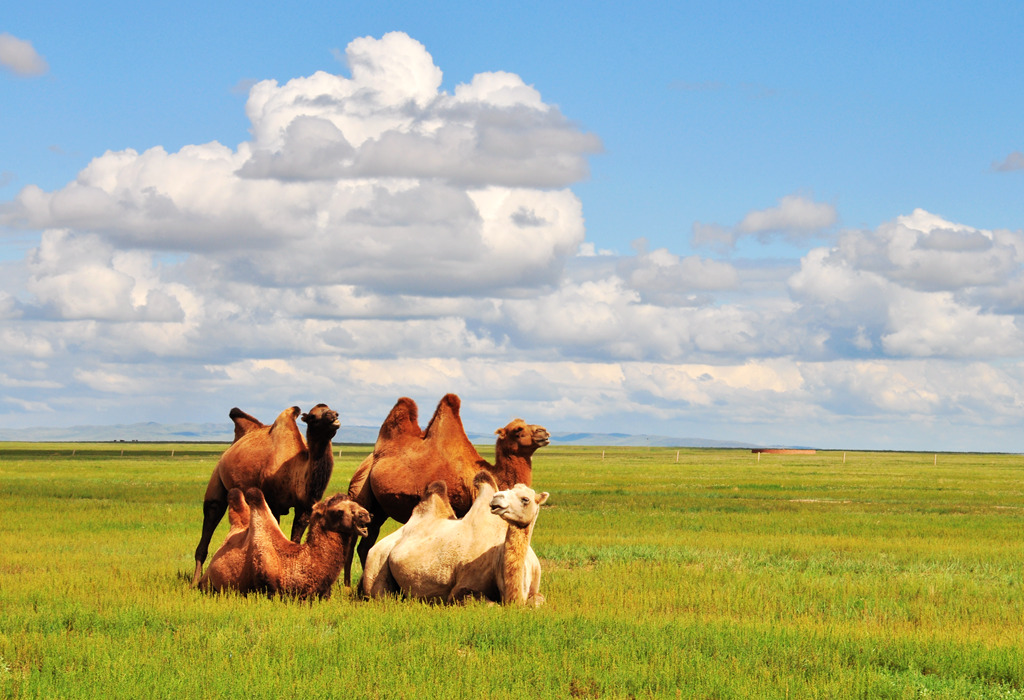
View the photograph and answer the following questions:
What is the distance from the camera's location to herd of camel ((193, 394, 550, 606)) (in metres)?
11.5

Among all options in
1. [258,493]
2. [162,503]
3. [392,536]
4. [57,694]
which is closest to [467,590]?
[392,536]

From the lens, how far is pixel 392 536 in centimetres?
1261

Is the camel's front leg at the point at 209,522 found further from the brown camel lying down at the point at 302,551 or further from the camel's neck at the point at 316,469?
the brown camel lying down at the point at 302,551

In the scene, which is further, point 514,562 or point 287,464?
point 287,464

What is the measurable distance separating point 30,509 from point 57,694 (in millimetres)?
25942

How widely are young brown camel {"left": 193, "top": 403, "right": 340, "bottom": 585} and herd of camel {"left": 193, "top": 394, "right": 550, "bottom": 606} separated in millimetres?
18

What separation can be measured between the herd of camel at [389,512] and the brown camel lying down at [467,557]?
13 mm

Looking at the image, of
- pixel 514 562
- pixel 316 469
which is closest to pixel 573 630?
pixel 514 562

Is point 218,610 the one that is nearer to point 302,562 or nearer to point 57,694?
point 302,562

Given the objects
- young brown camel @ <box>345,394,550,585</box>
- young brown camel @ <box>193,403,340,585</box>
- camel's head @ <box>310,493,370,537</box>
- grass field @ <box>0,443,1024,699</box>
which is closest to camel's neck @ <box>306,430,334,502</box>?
young brown camel @ <box>193,403,340,585</box>

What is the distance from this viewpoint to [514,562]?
10.9m

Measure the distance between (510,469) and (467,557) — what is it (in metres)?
2.48

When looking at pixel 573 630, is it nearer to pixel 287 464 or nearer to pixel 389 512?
pixel 389 512

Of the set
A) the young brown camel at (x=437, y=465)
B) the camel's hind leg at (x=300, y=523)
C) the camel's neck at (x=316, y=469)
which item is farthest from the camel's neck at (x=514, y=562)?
the camel's hind leg at (x=300, y=523)
